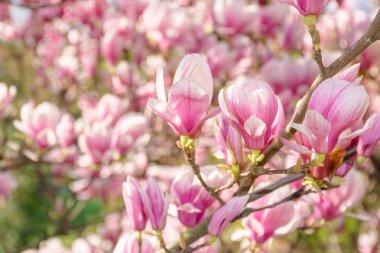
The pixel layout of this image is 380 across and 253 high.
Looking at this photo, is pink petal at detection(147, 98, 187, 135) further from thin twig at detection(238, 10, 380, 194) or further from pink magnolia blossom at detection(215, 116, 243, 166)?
thin twig at detection(238, 10, 380, 194)

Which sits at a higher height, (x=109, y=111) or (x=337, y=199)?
(x=337, y=199)

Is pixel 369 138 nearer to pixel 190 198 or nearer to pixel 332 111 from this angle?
pixel 332 111

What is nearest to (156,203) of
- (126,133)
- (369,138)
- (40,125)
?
(369,138)

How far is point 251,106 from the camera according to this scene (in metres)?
1.11

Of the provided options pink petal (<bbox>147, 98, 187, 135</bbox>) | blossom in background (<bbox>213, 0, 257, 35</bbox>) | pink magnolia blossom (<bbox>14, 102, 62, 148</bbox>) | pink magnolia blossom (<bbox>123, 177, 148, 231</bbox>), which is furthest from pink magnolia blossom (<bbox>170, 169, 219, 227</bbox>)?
blossom in background (<bbox>213, 0, 257, 35</bbox>)

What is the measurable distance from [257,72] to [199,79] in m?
2.21

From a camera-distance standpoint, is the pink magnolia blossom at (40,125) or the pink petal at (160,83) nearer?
the pink petal at (160,83)

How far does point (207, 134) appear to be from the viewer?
3.17 meters

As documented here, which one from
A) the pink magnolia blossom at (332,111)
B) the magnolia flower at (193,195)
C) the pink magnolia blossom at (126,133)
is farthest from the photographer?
the pink magnolia blossom at (126,133)

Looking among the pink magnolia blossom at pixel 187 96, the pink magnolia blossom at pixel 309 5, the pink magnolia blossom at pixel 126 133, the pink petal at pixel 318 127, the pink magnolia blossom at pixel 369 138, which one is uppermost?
the pink magnolia blossom at pixel 309 5

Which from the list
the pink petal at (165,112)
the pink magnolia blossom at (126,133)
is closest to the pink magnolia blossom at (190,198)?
the pink petal at (165,112)

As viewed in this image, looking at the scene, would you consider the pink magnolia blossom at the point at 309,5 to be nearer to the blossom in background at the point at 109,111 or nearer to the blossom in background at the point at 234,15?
the blossom in background at the point at 109,111

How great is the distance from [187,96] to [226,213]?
285mm

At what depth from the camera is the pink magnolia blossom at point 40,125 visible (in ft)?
8.18
